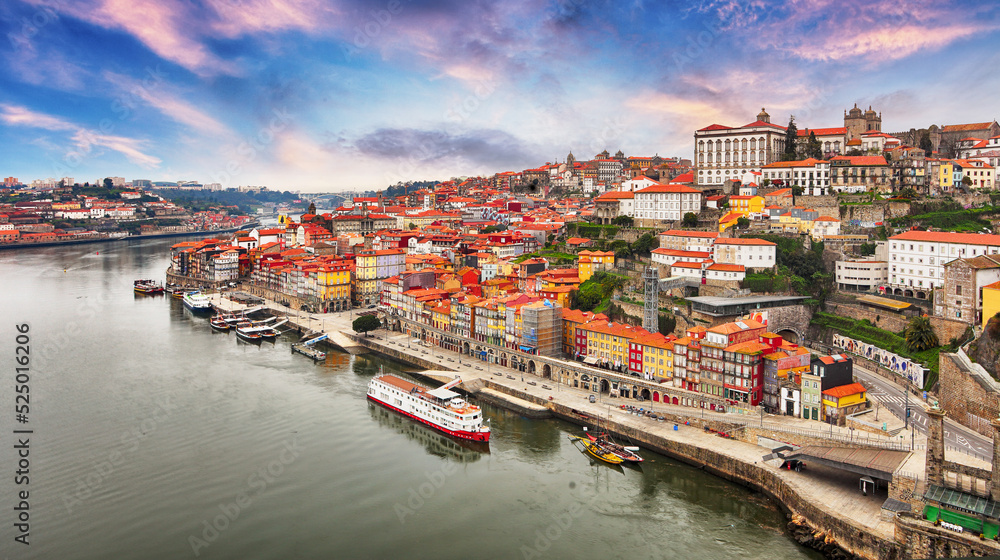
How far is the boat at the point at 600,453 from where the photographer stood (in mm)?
14416

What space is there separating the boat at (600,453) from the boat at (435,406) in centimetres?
257

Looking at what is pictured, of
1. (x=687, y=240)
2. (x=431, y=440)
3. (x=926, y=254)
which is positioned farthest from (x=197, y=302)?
(x=926, y=254)

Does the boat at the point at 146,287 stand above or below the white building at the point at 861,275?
below

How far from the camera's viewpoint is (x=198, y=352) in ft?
79.5

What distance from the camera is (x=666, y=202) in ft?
94.6

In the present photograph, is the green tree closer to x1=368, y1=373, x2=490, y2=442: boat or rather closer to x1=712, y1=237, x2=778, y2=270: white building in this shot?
x1=712, y1=237, x2=778, y2=270: white building

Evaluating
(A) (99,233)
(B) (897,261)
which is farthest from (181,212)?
(B) (897,261)

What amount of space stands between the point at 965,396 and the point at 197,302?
32551 mm

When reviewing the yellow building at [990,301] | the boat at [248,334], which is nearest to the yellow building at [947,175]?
the yellow building at [990,301]

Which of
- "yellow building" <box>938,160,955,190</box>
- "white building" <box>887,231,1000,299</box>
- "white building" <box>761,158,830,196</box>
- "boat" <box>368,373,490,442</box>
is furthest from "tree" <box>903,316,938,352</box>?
"yellow building" <box>938,160,955,190</box>

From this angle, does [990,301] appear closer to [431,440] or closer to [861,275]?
[861,275]

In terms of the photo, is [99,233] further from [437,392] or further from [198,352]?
[437,392]

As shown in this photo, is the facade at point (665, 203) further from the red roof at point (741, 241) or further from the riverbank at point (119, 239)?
the riverbank at point (119, 239)
